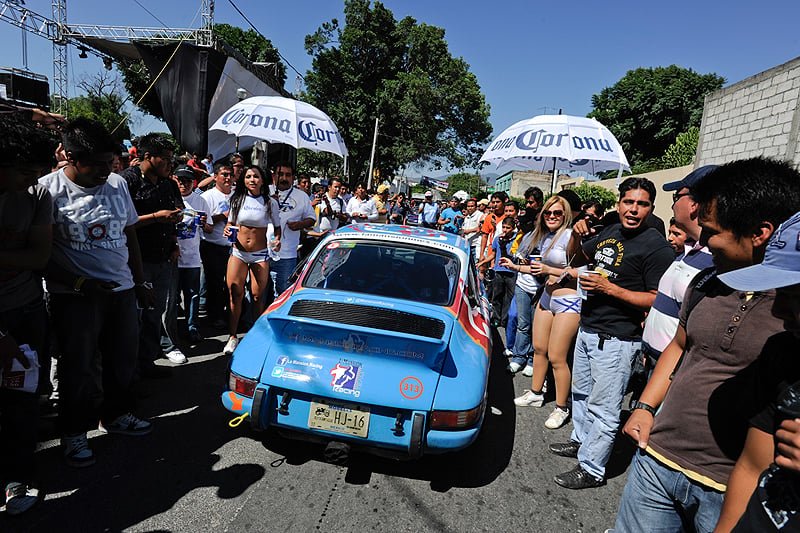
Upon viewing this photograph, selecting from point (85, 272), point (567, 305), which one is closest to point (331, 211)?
point (567, 305)

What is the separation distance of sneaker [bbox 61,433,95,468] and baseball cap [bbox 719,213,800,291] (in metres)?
3.49

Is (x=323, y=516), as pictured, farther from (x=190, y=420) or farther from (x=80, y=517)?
(x=190, y=420)

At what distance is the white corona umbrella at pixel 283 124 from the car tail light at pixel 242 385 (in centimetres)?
446

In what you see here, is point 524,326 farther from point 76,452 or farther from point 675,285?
point 76,452

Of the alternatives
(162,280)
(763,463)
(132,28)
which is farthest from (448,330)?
(132,28)

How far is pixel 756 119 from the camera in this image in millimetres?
9305

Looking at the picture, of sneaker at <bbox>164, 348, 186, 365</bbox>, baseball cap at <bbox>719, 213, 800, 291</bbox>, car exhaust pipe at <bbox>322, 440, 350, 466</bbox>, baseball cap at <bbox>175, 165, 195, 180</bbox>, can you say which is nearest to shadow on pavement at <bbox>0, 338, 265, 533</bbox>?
car exhaust pipe at <bbox>322, 440, 350, 466</bbox>

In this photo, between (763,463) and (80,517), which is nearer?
(763,463)

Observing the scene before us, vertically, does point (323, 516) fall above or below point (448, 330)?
below

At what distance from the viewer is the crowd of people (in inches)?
49.9

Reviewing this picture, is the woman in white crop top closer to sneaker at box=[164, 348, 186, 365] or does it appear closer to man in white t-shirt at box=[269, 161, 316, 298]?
sneaker at box=[164, 348, 186, 365]

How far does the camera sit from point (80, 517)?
7.47 feet

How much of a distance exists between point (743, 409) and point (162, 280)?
14.6 feet

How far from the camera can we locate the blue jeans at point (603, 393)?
283 cm
